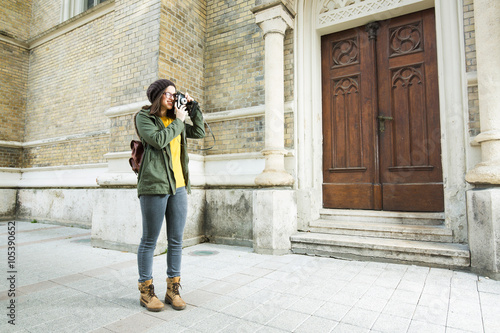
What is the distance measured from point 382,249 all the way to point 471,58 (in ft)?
8.84

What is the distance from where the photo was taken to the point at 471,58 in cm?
392

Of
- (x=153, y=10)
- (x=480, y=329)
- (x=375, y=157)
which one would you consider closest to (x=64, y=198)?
(x=153, y=10)

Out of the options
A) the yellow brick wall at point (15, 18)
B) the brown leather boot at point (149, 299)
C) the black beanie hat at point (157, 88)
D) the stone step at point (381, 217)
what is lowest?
the brown leather boot at point (149, 299)

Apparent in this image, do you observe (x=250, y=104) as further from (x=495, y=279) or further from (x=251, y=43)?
(x=495, y=279)

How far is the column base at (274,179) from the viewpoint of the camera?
4617 millimetres

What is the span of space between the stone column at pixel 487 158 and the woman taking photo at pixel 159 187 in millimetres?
3156

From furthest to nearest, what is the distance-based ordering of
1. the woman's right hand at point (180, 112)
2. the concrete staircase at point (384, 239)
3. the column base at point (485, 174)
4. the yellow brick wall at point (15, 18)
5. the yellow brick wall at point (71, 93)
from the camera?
the yellow brick wall at point (15, 18)
the yellow brick wall at point (71, 93)
the concrete staircase at point (384, 239)
the column base at point (485, 174)
the woman's right hand at point (180, 112)

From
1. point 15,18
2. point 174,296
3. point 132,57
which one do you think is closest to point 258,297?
point 174,296

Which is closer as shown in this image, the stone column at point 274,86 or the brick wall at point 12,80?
the stone column at point 274,86

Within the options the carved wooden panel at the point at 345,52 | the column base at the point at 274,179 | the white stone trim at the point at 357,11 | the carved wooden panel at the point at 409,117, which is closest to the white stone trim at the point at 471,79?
the carved wooden panel at the point at 409,117

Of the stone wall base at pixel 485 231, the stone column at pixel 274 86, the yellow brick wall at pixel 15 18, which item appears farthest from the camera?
the yellow brick wall at pixel 15 18

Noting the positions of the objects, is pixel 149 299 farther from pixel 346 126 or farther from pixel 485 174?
pixel 346 126

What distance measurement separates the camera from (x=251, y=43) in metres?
5.52

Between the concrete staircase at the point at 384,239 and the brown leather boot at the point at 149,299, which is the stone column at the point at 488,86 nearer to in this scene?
the concrete staircase at the point at 384,239
